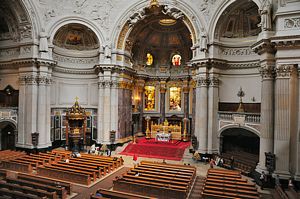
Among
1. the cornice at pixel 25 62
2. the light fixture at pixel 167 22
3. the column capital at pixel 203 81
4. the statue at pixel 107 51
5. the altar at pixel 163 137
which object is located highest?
the light fixture at pixel 167 22

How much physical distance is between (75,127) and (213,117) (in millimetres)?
14303

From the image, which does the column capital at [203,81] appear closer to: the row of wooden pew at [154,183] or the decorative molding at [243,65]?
A: the decorative molding at [243,65]

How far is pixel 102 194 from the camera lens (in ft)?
36.8

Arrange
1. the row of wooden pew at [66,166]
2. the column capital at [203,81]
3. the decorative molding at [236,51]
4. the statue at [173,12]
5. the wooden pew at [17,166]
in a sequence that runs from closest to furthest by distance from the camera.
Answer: the row of wooden pew at [66,166] → the wooden pew at [17,166] → the decorative molding at [236,51] → the column capital at [203,81] → the statue at [173,12]

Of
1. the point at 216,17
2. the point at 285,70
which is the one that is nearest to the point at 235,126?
the point at 285,70

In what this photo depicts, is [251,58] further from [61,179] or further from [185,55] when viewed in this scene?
[61,179]

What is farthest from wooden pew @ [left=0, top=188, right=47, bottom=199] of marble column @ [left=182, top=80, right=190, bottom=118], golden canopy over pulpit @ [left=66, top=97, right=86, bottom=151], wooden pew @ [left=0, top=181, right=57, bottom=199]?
marble column @ [left=182, top=80, right=190, bottom=118]

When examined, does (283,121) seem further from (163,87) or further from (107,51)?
(163,87)

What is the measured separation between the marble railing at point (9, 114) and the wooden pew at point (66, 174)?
9552 millimetres

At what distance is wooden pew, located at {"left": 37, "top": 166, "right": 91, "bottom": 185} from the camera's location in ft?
46.1

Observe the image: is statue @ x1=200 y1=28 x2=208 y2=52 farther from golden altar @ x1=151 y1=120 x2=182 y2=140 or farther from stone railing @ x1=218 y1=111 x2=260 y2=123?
golden altar @ x1=151 y1=120 x2=182 y2=140

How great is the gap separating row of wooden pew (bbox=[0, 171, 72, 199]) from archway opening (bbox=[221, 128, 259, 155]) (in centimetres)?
1401

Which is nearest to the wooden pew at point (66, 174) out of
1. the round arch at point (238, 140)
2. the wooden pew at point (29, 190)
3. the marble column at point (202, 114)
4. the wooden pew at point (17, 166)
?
the wooden pew at point (17, 166)

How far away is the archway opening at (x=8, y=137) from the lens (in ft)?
74.9
